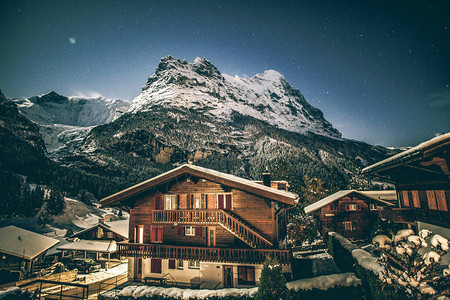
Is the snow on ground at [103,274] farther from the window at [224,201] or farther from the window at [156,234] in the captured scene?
the window at [224,201]

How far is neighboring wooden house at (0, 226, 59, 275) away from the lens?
2466 centimetres

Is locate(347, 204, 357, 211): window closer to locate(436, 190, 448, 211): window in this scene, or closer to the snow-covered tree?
locate(436, 190, 448, 211): window

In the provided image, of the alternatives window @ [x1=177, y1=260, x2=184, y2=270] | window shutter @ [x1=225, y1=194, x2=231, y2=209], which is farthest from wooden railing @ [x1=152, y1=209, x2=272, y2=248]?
window @ [x1=177, y1=260, x2=184, y2=270]

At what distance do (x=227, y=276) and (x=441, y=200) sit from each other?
46.3 ft

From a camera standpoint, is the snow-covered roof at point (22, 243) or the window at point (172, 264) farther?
the snow-covered roof at point (22, 243)

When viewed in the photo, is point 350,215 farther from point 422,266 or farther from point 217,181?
point 422,266

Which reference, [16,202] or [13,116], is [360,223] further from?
[13,116]

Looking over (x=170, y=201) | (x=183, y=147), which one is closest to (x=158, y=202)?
(x=170, y=201)

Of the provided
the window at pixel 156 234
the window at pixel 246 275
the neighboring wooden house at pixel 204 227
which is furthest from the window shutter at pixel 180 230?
the window at pixel 246 275

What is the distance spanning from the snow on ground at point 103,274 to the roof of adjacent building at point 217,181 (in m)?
10.1

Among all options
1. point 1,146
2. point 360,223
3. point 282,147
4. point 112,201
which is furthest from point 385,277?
point 282,147

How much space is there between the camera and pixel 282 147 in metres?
144

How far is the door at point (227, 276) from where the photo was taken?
17.0 m

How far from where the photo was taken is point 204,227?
18.6 metres
